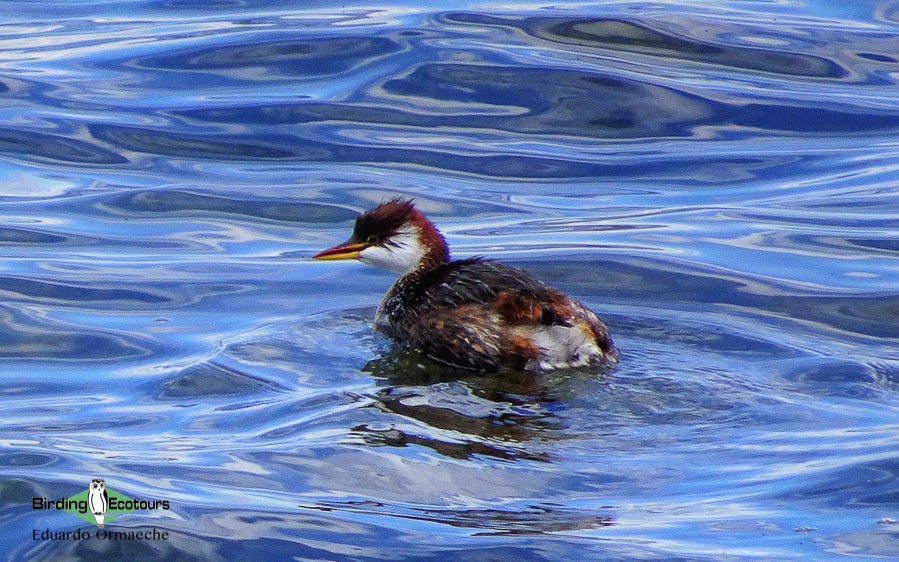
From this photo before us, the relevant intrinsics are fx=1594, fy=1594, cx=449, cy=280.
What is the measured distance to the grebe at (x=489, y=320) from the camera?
7867 millimetres

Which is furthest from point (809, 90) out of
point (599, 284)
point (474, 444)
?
point (474, 444)

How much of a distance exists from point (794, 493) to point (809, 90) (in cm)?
807

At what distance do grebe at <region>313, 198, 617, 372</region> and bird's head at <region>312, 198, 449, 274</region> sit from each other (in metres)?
0.07

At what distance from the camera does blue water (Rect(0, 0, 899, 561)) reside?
598 cm

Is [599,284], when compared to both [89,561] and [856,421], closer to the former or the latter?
[856,421]

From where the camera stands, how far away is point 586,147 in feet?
41.3

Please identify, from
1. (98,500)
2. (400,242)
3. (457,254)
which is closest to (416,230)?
(400,242)

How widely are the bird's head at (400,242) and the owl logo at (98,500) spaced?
11.1ft

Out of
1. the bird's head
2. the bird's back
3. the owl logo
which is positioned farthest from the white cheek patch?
the owl logo

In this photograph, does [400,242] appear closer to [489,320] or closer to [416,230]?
[416,230]

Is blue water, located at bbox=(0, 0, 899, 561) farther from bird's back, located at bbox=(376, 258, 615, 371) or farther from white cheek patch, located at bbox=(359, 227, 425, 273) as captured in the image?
white cheek patch, located at bbox=(359, 227, 425, 273)

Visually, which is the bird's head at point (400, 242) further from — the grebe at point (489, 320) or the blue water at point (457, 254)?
the blue water at point (457, 254)

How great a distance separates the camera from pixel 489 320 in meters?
8.04
